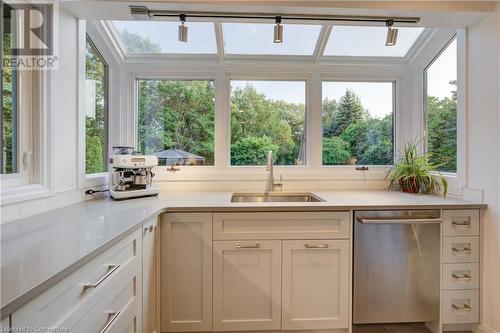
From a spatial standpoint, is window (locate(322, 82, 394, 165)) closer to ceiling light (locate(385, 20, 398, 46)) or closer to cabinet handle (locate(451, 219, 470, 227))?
ceiling light (locate(385, 20, 398, 46))

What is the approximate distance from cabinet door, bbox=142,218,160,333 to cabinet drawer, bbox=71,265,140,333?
0.35 feet

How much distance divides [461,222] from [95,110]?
2.87 m

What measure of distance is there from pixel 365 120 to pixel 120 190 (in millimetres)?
2287

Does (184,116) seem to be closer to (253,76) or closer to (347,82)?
(253,76)

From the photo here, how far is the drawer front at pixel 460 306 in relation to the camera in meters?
1.81

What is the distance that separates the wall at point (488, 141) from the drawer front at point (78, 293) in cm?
225

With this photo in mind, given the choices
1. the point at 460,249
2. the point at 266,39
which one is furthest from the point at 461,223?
the point at 266,39

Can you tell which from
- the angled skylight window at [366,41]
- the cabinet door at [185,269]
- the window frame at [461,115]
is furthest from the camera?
the angled skylight window at [366,41]

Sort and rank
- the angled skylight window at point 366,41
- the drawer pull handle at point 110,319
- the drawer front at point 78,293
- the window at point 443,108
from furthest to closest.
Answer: the angled skylight window at point 366,41
the window at point 443,108
the drawer pull handle at point 110,319
the drawer front at point 78,293

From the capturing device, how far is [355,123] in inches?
104

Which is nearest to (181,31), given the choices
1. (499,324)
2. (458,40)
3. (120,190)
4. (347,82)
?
(120,190)

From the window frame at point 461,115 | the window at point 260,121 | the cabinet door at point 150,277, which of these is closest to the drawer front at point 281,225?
the cabinet door at point 150,277

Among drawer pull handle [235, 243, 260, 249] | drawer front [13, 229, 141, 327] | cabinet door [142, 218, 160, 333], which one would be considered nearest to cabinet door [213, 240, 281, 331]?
drawer pull handle [235, 243, 260, 249]

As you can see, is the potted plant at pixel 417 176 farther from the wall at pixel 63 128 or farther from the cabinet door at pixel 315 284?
the wall at pixel 63 128
